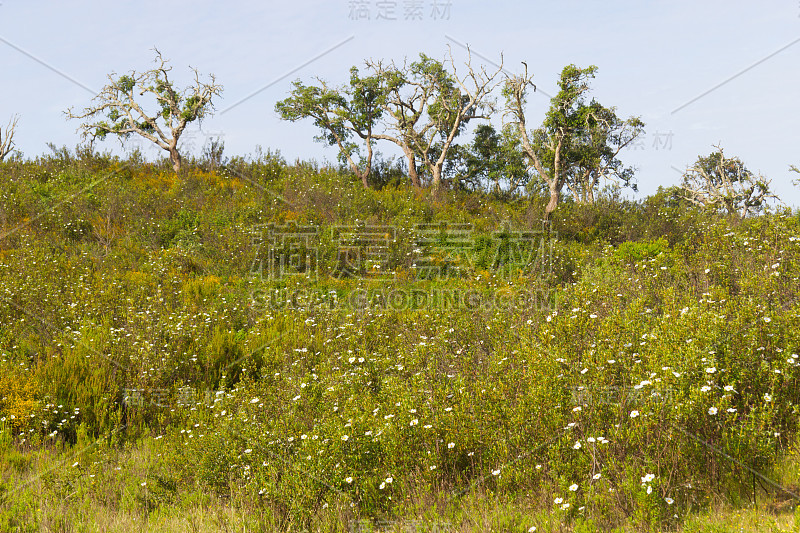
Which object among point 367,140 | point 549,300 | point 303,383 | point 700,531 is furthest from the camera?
point 367,140

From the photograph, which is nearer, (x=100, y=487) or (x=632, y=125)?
(x=100, y=487)

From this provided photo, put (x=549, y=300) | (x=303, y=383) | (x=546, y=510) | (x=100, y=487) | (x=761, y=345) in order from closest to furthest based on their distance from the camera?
(x=546, y=510), (x=761, y=345), (x=100, y=487), (x=303, y=383), (x=549, y=300)

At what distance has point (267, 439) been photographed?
482 centimetres

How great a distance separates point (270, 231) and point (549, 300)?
24.3 ft

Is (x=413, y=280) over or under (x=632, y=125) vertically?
under

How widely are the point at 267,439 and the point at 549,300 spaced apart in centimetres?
479

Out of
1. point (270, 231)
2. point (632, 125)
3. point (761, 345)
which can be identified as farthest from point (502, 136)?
point (761, 345)

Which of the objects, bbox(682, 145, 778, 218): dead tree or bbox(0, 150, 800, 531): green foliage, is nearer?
bbox(0, 150, 800, 531): green foliage

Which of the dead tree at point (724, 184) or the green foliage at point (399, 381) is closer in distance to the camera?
the green foliage at point (399, 381)

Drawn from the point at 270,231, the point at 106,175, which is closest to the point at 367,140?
the point at 106,175

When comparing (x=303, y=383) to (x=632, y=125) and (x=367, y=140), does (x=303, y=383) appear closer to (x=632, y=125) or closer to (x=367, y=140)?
(x=367, y=140)

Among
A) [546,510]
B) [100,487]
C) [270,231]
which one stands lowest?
[100,487]

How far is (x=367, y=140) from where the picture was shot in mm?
25578

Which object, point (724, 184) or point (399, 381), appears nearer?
point (399, 381)
